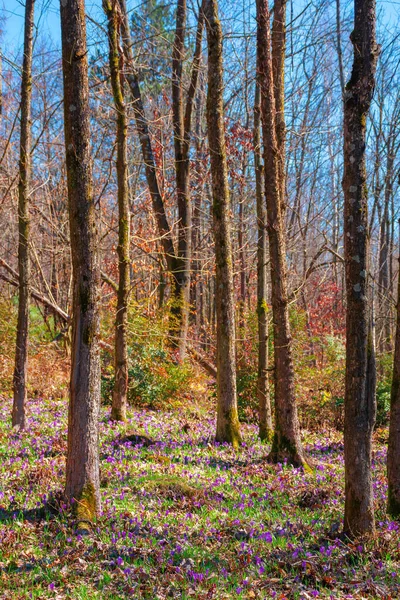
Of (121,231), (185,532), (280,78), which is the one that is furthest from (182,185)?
(185,532)

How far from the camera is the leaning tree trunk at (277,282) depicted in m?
8.44

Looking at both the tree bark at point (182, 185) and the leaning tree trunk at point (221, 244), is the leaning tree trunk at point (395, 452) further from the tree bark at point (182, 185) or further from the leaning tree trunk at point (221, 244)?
the tree bark at point (182, 185)

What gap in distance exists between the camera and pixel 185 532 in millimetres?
5664

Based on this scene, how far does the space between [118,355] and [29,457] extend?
2.69 meters

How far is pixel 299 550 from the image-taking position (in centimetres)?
516

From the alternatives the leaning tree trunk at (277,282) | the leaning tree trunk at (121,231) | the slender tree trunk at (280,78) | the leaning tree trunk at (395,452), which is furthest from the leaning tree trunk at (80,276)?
the slender tree trunk at (280,78)

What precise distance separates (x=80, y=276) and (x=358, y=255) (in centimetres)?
279

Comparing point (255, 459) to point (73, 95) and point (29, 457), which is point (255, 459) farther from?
point (73, 95)

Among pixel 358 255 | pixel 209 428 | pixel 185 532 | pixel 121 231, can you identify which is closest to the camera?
pixel 358 255

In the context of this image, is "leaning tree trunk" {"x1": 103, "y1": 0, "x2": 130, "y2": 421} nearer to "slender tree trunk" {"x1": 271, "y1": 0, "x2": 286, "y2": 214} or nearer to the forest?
the forest

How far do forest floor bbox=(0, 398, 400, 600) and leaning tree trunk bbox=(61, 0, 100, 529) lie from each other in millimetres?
568

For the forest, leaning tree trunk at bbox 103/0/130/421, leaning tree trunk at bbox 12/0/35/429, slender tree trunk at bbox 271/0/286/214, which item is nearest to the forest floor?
the forest

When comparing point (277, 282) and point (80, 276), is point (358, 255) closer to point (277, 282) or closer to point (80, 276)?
point (80, 276)

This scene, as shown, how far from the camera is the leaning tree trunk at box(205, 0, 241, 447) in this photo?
9.30 m
